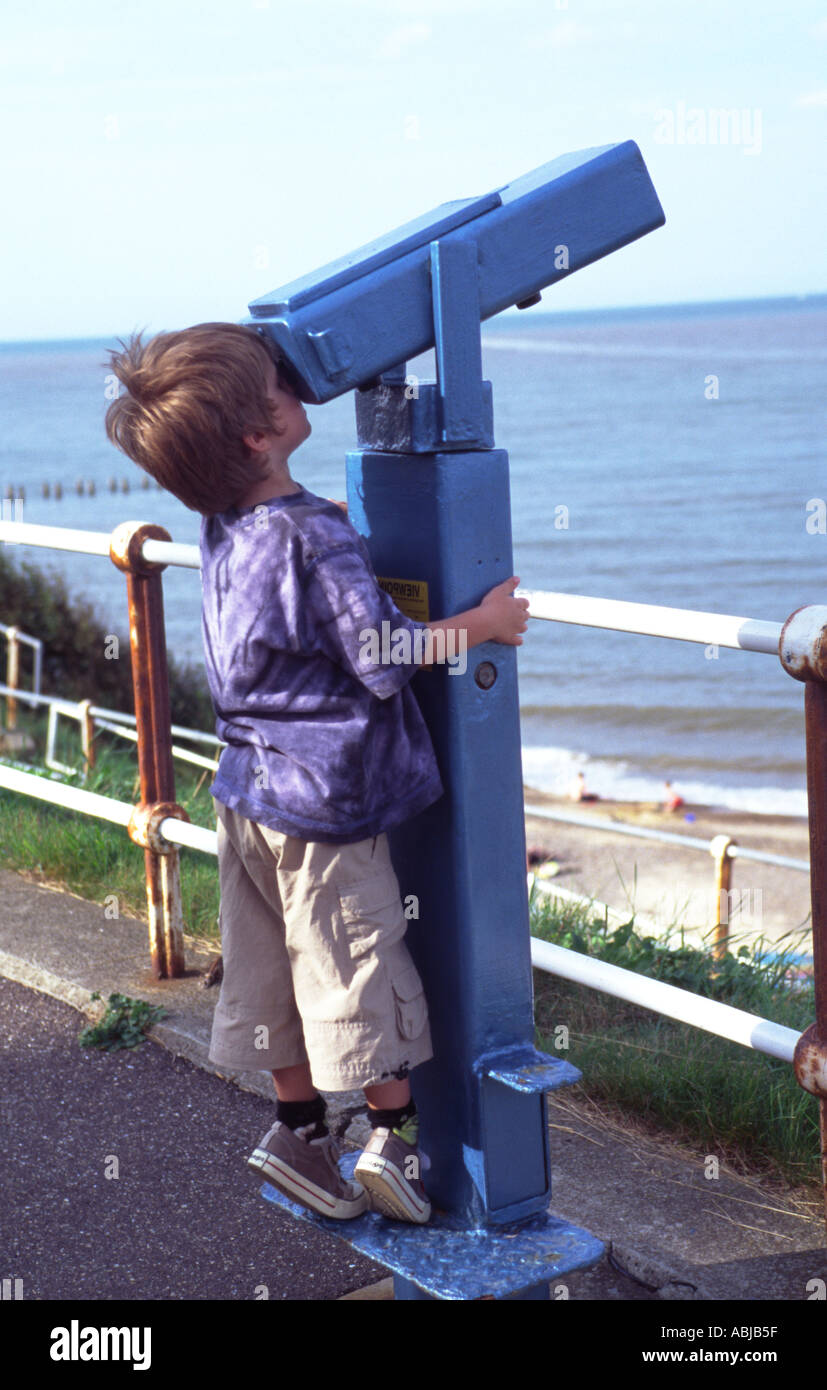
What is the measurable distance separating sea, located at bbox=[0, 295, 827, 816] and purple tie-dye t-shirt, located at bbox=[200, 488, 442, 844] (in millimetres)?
306

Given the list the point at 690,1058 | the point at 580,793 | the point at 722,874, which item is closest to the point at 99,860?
the point at 690,1058

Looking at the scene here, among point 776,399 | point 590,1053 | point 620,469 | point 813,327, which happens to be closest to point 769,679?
point 590,1053

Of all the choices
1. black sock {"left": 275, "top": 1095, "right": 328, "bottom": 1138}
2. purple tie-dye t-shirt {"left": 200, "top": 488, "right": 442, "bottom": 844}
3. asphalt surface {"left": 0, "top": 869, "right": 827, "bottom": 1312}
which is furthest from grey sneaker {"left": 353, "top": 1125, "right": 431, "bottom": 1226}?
purple tie-dye t-shirt {"left": 200, "top": 488, "right": 442, "bottom": 844}

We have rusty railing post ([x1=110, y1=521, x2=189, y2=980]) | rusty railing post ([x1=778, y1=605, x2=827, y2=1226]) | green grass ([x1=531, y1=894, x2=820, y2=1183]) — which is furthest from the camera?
rusty railing post ([x1=110, y1=521, x2=189, y2=980])

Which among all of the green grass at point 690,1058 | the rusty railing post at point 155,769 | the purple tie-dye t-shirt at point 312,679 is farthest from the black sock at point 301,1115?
the rusty railing post at point 155,769

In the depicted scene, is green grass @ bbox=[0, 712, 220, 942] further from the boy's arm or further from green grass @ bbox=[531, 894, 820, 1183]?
the boy's arm

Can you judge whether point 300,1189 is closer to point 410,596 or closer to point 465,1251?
point 465,1251

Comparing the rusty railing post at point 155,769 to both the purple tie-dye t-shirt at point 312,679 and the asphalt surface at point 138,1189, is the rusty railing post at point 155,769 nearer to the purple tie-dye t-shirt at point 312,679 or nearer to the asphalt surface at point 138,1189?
the asphalt surface at point 138,1189

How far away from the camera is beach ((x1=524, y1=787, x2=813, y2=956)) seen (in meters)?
11.8

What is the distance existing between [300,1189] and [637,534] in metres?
31.3

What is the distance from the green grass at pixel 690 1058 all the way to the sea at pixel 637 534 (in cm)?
79

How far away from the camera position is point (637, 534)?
32500mm

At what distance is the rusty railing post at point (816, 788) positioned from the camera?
6.11 ft
